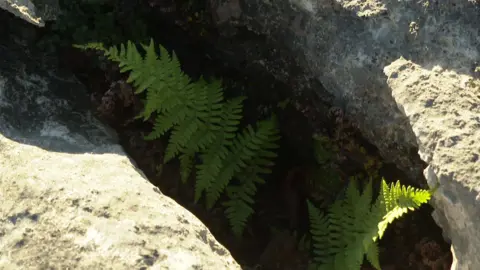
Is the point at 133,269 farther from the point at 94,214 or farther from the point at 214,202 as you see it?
the point at 214,202

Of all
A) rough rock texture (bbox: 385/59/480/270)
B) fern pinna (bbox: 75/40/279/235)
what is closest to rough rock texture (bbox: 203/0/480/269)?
rough rock texture (bbox: 385/59/480/270)

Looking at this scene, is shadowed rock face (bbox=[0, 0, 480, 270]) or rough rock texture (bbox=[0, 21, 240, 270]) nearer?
rough rock texture (bbox=[0, 21, 240, 270])

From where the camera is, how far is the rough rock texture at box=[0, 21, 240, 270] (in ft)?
10.8

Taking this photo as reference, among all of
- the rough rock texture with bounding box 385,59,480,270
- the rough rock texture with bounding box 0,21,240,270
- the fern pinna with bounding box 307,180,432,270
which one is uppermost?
the rough rock texture with bounding box 385,59,480,270

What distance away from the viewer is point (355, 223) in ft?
13.6

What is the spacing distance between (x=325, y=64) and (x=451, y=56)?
2.80 ft

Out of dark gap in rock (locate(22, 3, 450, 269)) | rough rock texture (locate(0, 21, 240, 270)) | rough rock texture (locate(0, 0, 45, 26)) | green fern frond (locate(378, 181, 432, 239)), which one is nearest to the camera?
rough rock texture (locate(0, 21, 240, 270))

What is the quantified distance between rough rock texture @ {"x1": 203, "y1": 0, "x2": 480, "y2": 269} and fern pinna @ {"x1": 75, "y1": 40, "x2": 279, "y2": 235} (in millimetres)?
544

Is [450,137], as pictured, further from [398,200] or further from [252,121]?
[252,121]

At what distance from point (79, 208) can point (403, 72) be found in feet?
7.25

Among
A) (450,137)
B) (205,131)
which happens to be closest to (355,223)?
(450,137)

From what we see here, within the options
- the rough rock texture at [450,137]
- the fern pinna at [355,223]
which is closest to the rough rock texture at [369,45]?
the rough rock texture at [450,137]

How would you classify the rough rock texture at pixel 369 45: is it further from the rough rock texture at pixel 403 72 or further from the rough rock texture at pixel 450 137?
the rough rock texture at pixel 450 137

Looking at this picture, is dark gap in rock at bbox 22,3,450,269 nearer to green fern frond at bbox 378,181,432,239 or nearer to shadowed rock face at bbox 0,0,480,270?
shadowed rock face at bbox 0,0,480,270
